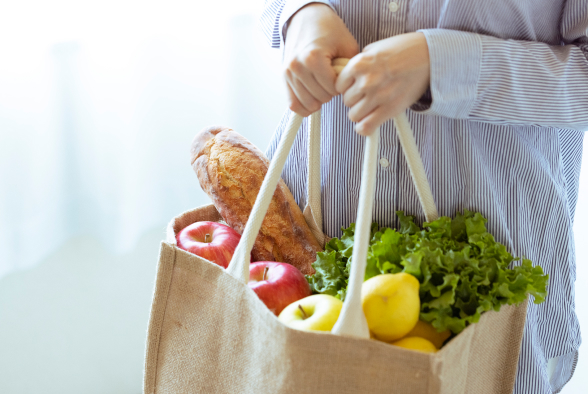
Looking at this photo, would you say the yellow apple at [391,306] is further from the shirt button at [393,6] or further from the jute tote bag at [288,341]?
the shirt button at [393,6]

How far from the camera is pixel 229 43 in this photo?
140 cm

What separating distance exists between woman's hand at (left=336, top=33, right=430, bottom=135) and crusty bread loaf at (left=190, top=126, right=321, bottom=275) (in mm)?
239

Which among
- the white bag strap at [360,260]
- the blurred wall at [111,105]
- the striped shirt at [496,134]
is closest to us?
the white bag strap at [360,260]

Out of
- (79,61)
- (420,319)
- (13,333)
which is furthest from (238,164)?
(13,333)

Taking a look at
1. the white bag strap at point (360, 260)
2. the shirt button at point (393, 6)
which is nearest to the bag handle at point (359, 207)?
the white bag strap at point (360, 260)

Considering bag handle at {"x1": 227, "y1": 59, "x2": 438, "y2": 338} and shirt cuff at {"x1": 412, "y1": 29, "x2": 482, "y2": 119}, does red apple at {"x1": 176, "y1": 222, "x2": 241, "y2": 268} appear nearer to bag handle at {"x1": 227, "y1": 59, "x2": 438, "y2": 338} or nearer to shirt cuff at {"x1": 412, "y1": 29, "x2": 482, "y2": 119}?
bag handle at {"x1": 227, "y1": 59, "x2": 438, "y2": 338}

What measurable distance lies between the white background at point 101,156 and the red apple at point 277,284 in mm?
758

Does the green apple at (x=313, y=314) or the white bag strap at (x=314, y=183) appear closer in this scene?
the green apple at (x=313, y=314)

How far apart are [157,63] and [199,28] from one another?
148mm

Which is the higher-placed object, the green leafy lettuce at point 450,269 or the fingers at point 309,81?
the fingers at point 309,81

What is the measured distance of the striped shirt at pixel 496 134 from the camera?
1.97 feet

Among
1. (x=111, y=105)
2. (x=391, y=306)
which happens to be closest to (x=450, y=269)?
(x=391, y=306)

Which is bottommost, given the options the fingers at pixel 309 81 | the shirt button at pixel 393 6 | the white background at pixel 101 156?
the white background at pixel 101 156

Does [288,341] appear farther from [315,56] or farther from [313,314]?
[315,56]
